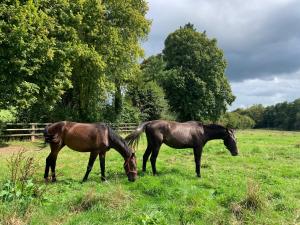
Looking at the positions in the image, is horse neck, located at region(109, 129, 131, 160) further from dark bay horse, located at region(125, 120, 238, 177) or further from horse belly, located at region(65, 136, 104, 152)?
dark bay horse, located at region(125, 120, 238, 177)

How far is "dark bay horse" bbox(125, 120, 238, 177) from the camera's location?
494 inches

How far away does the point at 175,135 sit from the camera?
41.9 feet

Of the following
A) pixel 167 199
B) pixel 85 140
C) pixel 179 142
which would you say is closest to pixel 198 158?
pixel 179 142

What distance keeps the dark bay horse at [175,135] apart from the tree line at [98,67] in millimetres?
9437

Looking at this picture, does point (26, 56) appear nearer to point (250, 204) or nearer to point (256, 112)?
point (250, 204)

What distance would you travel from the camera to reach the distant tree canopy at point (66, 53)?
62.8 ft

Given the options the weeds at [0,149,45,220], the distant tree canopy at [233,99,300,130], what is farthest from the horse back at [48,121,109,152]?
the distant tree canopy at [233,99,300,130]

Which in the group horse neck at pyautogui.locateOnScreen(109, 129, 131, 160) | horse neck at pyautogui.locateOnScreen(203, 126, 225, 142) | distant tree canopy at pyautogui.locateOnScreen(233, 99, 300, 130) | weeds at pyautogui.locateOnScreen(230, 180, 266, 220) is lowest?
weeds at pyautogui.locateOnScreen(230, 180, 266, 220)

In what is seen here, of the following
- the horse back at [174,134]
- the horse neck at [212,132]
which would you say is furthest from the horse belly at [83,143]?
Result: the horse neck at [212,132]

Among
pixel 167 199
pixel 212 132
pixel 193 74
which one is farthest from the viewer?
pixel 193 74

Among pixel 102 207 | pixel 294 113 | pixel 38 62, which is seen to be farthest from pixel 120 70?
pixel 294 113

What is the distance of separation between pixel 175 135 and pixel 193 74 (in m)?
41.1

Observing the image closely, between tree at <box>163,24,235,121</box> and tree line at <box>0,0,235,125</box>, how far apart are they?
0.14 m

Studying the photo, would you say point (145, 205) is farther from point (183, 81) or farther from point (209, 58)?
point (209, 58)
